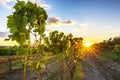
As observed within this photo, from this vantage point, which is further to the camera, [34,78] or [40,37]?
[34,78]

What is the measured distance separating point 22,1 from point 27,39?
1.61 meters

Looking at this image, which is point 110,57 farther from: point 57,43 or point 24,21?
point 24,21

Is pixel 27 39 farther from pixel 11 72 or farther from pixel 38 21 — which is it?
pixel 11 72

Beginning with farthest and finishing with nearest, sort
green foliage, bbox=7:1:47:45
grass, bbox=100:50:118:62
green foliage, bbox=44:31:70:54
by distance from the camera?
1. grass, bbox=100:50:118:62
2. green foliage, bbox=44:31:70:54
3. green foliage, bbox=7:1:47:45

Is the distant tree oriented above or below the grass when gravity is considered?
above

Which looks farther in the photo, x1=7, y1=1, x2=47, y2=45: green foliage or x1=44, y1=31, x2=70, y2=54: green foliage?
x1=44, y1=31, x2=70, y2=54: green foliage

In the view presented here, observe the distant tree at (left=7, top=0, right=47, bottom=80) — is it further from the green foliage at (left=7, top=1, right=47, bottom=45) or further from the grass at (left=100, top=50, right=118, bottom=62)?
the grass at (left=100, top=50, right=118, bottom=62)

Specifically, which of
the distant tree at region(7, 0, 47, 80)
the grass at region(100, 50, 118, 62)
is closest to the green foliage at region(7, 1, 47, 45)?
the distant tree at region(7, 0, 47, 80)

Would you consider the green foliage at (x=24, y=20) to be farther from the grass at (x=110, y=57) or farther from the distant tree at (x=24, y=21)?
the grass at (x=110, y=57)

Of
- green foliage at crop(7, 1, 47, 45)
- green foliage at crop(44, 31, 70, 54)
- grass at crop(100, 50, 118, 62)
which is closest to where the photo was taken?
green foliage at crop(7, 1, 47, 45)

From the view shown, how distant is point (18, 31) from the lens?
8.89 metres

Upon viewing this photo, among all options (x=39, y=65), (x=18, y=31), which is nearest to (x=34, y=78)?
(x=39, y=65)

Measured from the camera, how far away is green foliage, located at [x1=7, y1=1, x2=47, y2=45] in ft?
29.3

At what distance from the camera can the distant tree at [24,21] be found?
895cm
